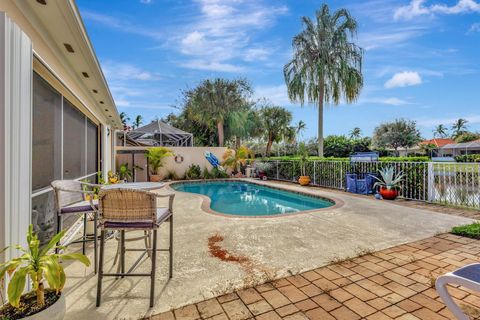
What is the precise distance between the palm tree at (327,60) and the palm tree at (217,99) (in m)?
7.79

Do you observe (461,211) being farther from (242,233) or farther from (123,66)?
(123,66)

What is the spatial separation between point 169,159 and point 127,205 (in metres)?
12.4

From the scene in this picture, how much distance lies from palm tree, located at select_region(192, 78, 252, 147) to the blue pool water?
28.4ft

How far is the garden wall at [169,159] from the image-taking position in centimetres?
1309

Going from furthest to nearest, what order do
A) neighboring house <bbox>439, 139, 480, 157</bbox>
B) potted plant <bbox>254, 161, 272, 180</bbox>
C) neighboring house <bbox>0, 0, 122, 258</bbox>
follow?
neighboring house <bbox>439, 139, 480, 157</bbox> → potted plant <bbox>254, 161, 272, 180</bbox> → neighboring house <bbox>0, 0, 122, 258</bbox>

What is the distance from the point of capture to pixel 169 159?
1405 cm

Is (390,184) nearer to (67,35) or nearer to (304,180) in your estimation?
(304,180)

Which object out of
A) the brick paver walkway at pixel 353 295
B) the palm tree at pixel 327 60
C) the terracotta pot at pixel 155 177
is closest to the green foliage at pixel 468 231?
the brick paver walkway at pixel 353 295

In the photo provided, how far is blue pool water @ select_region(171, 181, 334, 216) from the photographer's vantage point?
7178 mm

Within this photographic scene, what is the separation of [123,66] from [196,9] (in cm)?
635

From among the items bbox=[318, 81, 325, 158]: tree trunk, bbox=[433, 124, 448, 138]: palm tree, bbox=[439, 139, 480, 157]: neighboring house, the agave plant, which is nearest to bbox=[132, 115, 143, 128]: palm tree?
bbox=[318, 81, 325, 158]: tree trunk

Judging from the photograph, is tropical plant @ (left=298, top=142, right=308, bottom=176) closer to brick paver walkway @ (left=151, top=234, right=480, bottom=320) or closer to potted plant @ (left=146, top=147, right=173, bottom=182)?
potted plant @ (left=146, top=147, right=173, bottom=182)

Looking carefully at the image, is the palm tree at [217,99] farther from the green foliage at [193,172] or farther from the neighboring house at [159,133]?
the green foliage at [193,172]

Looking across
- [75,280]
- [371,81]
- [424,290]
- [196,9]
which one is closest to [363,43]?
[371,81]
